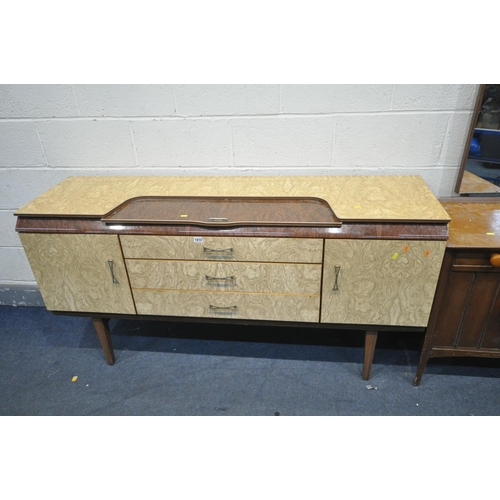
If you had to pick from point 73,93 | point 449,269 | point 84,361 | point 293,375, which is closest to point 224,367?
point 293,375

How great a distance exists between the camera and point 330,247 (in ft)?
4.30

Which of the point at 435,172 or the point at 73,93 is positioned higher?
the point at 73,93

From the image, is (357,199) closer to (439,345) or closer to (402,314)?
(402,314)

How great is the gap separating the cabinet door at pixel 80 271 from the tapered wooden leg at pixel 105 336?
0.36 feet

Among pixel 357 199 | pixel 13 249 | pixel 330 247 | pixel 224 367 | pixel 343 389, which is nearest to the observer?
pixel 330 247

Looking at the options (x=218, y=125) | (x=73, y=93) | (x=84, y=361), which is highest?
(x=73, y=93)

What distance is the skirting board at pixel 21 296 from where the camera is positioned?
2.14 meters

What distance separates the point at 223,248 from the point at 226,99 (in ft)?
2.17

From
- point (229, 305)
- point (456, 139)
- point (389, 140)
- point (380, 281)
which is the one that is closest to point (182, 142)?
point (229, 305)

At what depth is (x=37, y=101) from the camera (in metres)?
1.66

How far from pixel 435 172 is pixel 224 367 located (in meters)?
1.28

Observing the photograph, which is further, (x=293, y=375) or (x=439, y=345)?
(x=293, y=375)

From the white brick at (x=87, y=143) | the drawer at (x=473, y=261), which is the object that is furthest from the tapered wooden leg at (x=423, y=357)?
the white brick at (x=87, y=143)

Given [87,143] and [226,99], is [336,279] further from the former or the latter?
[87,143]
